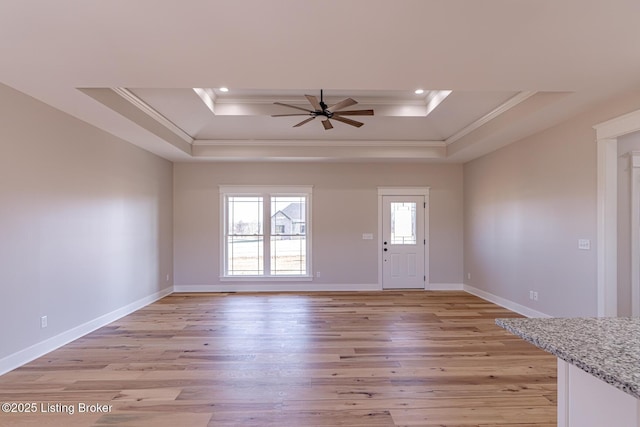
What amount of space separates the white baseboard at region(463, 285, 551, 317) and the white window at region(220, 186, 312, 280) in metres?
3.31

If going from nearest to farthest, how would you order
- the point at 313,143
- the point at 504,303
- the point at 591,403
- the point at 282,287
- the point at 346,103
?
the point at 591,403 < the point at 346,103 < the point at 504,303 < the point at 313,143 < the point at 282,287

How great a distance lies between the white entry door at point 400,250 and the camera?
22.4 ft

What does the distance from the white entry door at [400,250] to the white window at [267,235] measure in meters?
1.65

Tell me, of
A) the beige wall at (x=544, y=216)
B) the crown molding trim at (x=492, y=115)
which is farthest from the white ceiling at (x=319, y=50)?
the beige wall at (x=544, y=216)

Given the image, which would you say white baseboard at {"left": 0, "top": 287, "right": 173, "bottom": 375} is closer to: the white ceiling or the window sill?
the window sill

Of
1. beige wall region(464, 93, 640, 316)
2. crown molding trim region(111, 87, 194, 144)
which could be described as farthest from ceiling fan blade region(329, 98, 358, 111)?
beige wall region(464, 93, 640, 316)

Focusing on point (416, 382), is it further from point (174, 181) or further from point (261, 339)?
point (174, 181)

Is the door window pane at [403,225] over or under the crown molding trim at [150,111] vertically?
under

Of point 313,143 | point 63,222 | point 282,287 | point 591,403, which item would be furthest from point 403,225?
point 591,403

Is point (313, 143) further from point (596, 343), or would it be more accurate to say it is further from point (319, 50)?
point (596, 343)

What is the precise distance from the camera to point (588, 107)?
3.61 m

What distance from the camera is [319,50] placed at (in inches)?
98.4

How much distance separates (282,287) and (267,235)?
1.14m

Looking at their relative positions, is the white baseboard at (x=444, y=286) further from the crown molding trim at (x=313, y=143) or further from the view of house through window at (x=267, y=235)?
the crown molding trim at (x=313, y=143)
